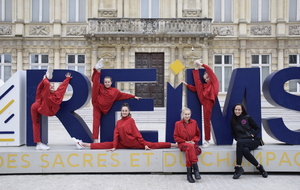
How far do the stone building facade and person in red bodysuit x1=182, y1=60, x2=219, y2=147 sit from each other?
13.2 metres

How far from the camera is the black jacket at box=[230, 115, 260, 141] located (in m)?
5.92

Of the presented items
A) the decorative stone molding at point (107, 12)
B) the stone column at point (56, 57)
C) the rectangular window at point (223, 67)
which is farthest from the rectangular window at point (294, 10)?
the stone column at point (56, 57)

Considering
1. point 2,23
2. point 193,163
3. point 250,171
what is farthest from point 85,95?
point 2,23

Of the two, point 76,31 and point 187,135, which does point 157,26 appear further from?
point 187,135

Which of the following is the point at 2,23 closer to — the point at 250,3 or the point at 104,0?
the point at 104,0

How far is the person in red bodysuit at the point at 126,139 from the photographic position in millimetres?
5984

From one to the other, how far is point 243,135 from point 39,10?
1821cm

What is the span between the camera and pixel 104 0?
20203mm

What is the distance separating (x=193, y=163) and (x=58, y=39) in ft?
55.0

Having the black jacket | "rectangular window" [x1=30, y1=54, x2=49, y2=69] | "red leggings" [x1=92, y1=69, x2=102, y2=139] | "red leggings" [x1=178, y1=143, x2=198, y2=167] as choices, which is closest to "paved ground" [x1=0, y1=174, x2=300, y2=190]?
"red leggings" [x1=178, y1=143, x2=198, y2=167]

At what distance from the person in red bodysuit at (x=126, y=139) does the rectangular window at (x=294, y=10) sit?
17.8 metres

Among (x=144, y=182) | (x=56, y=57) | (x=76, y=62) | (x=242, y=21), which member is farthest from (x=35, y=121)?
(x=242, y=21)

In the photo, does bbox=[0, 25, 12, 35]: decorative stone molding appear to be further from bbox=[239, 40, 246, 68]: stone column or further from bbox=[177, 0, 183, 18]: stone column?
bbox=[239, 40, 246, 68]: stone column

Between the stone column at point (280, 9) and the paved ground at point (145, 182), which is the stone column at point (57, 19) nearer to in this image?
the stone column at point (280, 9)
